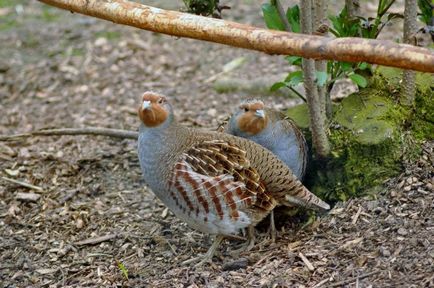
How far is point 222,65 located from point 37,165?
109 inches

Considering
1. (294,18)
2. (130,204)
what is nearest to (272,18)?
(294,18)

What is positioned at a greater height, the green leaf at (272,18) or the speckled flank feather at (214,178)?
the green leaf at (272,18)

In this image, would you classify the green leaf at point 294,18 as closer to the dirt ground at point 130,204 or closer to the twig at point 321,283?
the dirt ground at point 130,204

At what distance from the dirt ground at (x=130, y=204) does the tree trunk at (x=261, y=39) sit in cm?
125

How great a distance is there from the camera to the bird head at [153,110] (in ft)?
14.9

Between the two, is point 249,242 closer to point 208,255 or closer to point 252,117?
point 208,255

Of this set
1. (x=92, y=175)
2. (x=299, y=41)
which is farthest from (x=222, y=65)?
(x=299, y=41)

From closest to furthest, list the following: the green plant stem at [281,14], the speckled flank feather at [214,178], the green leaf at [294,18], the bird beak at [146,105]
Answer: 1. the speckled flank feather at [214,178]
2. the bird beak at [146,105]
3. the green plant stem at [281,14]
4. the green leaf at [294,18]

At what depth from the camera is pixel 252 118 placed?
489cm

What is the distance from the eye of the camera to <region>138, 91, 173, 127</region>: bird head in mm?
4539

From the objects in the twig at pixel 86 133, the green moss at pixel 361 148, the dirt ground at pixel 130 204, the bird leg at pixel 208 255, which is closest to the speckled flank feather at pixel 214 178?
the bird leg at pixel 208 255

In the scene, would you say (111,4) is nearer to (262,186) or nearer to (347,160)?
(262,186)

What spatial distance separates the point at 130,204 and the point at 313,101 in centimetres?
170

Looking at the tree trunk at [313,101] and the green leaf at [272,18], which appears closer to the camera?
the tree trunk at [313,101]
